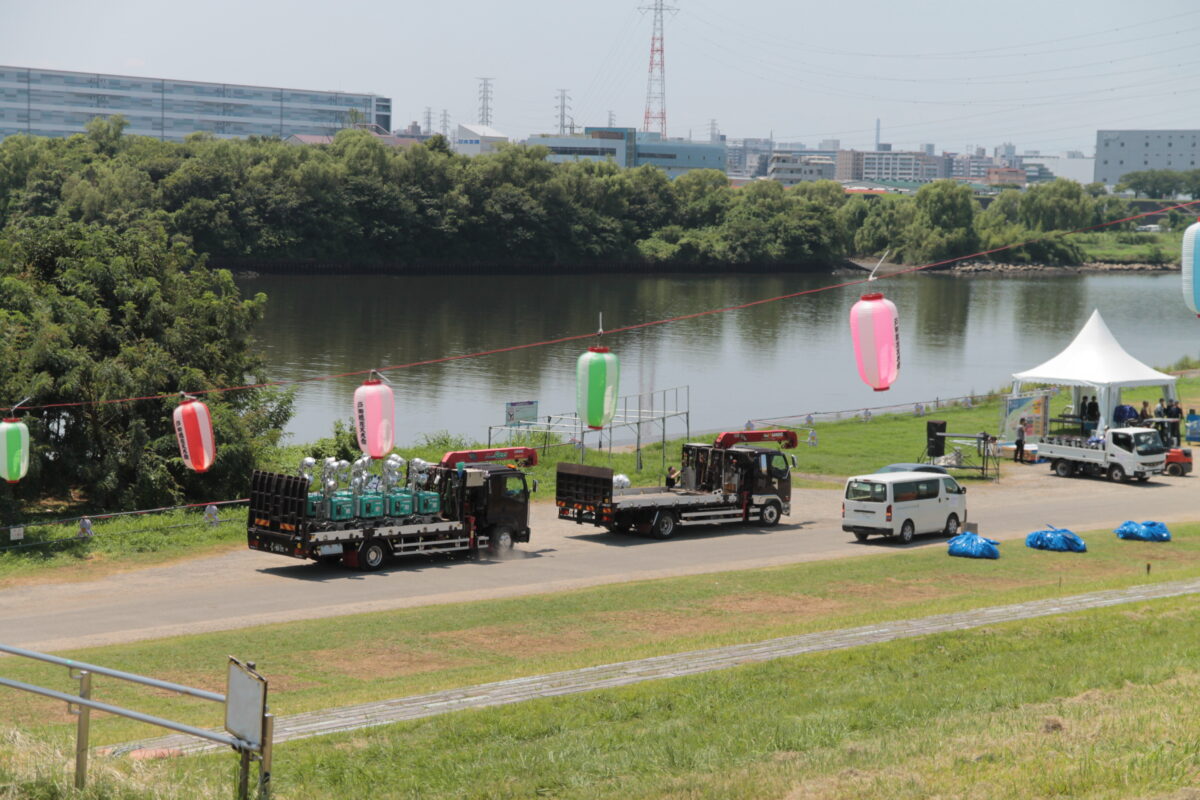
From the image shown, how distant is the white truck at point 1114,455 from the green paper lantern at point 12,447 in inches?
1164

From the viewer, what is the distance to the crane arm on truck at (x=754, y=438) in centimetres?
3388

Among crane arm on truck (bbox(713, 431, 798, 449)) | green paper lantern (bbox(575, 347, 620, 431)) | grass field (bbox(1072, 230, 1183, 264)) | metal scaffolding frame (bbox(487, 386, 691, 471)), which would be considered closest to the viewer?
green paper lantern (bbox(575, 347, 620, 431))

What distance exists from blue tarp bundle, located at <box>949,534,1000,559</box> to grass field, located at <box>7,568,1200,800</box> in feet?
39.6

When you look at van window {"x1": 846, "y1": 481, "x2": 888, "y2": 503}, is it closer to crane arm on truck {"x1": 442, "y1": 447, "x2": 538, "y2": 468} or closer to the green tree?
crane arm on truck {"x1": 442, "y1": 447, "x2": 538, "y2": 468}

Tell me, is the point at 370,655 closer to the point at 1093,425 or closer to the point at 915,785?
the point at 915,785

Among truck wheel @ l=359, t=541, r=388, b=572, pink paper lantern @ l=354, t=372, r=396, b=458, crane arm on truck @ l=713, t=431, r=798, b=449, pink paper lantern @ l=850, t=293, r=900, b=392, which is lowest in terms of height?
truck wheel @ l=359, t=541, r=388, b=572

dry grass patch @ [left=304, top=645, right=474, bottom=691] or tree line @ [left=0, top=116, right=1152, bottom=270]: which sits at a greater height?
tree line @ [left=0, top=116, right=1152, bottom=270]

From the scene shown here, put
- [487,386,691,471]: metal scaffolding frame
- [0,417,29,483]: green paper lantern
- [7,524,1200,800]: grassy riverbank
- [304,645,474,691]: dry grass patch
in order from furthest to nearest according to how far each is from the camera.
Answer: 1. [487,386,691,471]: metal scaffolding frame
2. [0,417,29,483]: green paper lantern
3. [304,645,474,691]: dry grass patch
4. [7,524,1200,800]: grassy riverbank

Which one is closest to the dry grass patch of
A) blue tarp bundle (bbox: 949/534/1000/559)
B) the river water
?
blue tarp bundle (bbox: 949/534/1000/559)

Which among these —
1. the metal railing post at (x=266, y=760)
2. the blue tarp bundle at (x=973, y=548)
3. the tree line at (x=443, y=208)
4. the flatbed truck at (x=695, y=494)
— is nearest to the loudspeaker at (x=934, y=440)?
the flatbed truck at (x=695, y=494)

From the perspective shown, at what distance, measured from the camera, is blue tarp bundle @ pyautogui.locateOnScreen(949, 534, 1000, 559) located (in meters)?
27.8

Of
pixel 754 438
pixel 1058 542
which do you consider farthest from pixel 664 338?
pixel 1058 542

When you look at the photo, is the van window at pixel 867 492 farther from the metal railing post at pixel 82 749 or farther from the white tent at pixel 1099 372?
the metal railing post at pixel 82 749

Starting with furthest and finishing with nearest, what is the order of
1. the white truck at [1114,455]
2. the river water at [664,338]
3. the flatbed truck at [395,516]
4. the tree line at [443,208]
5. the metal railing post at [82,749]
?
the tree line at [443,208], the river water at [664,338], the white truck at [1114,455], the flatbed truck at [395,516], the metal railing post at [82,749]
